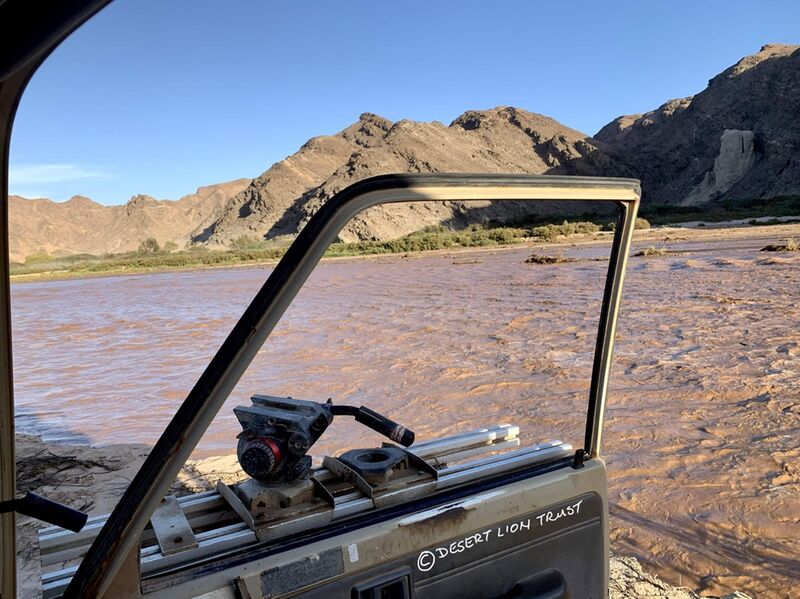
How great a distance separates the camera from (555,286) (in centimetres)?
1369

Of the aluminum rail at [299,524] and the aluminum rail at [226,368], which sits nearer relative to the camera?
the aluminum rail at [226,368]

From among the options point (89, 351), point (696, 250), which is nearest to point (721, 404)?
point (89, 351)

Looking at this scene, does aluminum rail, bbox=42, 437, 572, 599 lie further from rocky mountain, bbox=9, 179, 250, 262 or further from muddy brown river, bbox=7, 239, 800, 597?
rocky mountain, bbox=9, 179, 250, 262

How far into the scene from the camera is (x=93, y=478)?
4.60m

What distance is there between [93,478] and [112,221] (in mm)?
137155

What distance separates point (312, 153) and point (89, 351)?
8422 centimetres

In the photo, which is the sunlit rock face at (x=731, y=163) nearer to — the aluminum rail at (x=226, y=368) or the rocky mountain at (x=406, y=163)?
the rocky mountain at (x=406, y=163)

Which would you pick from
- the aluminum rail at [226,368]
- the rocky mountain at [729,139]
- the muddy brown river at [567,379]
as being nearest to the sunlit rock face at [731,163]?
the rocky mountain at [729,139]

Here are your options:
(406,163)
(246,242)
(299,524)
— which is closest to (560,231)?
(406,163)

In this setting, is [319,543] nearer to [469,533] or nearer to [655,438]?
[469,533]

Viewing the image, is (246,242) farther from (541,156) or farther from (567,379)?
(567,379)

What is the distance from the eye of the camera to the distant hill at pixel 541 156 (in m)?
56.9

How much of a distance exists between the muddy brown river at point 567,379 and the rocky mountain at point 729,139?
48.5m

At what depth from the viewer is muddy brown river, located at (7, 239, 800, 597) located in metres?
3.49
